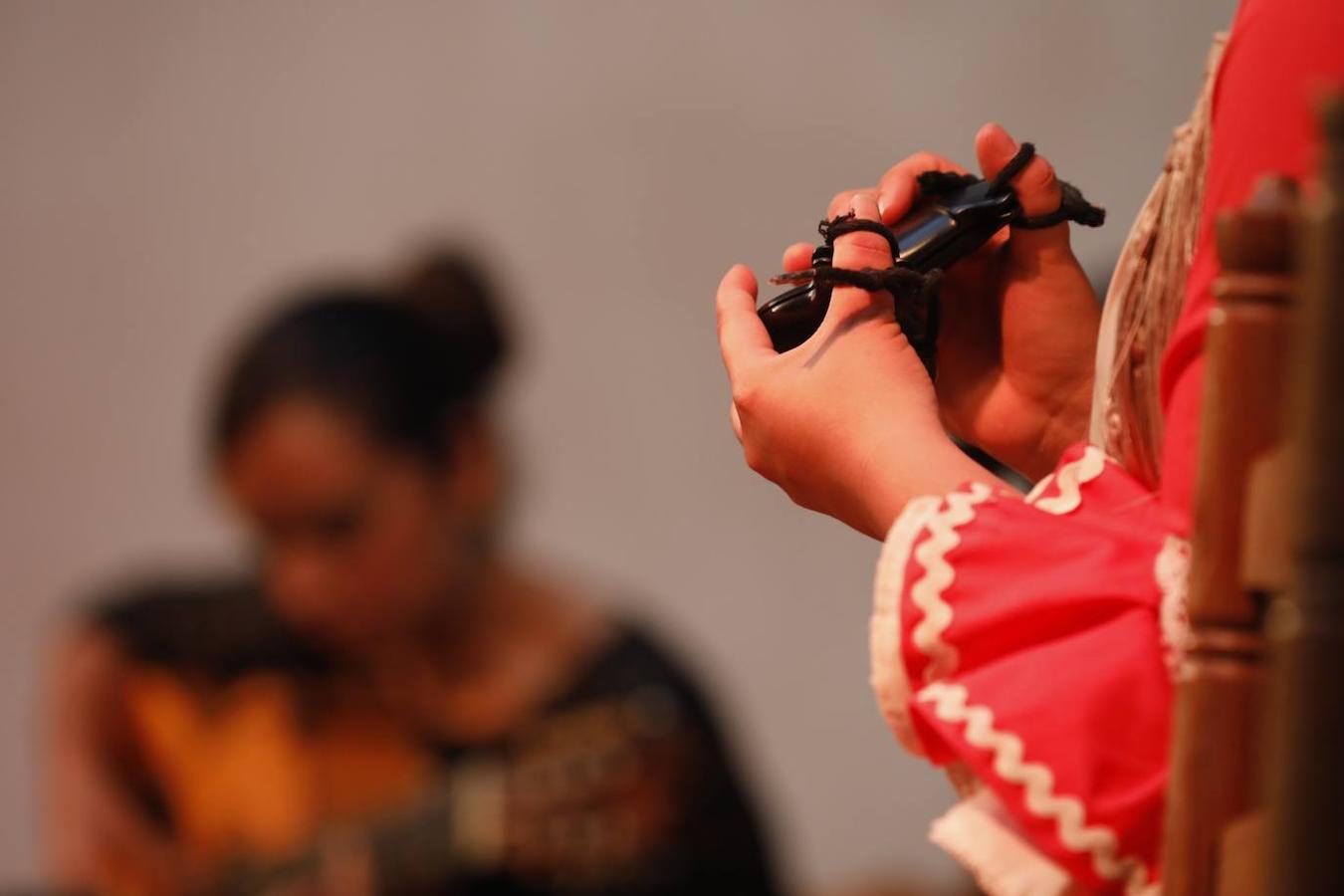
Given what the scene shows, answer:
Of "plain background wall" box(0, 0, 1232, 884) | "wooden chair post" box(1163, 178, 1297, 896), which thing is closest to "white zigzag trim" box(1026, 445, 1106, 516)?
"wooden chair post" box(1163, 178, 1297, 896)

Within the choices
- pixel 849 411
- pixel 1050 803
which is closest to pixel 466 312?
pixel 849 411

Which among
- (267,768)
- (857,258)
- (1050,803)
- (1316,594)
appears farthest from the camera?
(267,768)

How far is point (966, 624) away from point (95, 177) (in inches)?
72.2

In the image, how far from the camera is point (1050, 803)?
0.46 meters

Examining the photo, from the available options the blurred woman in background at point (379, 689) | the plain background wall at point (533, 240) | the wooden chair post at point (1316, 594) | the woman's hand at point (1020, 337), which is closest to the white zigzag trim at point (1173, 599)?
the wooden chair post at point (1316, 594)

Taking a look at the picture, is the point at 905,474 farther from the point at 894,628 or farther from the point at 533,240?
the point at 533,240

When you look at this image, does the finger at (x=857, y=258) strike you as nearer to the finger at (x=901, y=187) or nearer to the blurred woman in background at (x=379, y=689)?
the finger at (x=901, y=187)

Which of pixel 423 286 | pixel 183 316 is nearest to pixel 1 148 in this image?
pixel 183 316

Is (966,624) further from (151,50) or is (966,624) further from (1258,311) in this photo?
(151,50)

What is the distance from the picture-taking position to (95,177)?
6.82 feet

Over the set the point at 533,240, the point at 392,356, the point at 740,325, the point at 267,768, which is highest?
the point at 740,325

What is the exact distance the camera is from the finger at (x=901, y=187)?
2.03 feet

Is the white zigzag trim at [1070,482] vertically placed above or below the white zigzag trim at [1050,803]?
above

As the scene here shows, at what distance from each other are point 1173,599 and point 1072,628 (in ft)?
0.10
